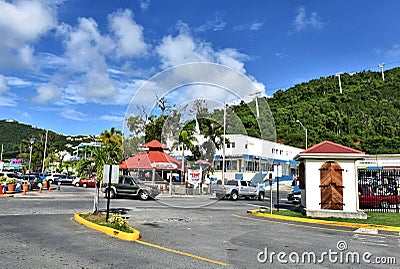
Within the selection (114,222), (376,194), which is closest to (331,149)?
(376,194)

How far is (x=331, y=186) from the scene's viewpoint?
16.1 metres

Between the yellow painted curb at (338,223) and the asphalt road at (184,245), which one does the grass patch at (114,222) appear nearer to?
the asphalt road at (184,245)

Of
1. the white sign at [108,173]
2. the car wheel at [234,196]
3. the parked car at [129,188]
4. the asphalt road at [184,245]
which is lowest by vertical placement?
the asphalt road at [184,245]

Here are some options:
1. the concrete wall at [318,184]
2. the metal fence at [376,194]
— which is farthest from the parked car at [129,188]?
the metal fence at [376,194]

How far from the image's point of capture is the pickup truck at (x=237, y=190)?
2822 cm

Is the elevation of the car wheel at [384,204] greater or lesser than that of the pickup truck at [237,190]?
lesser

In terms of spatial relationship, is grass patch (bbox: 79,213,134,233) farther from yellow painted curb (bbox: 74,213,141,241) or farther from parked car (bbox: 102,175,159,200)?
parked car (bbox: 102,175,159,200)

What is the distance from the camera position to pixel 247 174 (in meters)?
48.1

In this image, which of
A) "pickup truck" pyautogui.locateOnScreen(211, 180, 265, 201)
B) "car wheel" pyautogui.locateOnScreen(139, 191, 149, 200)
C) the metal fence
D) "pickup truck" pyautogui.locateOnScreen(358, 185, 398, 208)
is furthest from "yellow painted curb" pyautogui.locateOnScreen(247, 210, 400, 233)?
"pickup truck" pyautogui.locateOnScreen(211, 180, 265, 201)

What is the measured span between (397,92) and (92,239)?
97.4 metres

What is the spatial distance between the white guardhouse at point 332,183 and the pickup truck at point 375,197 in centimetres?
593

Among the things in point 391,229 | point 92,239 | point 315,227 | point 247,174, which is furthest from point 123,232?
point 247,174

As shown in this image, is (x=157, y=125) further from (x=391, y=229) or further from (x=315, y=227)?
(x=391, y=229)

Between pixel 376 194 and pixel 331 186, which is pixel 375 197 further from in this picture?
pixel 331 186
